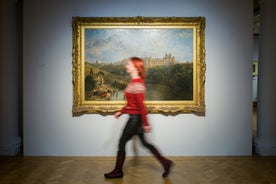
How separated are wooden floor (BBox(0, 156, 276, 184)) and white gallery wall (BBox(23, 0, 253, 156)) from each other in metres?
0.26

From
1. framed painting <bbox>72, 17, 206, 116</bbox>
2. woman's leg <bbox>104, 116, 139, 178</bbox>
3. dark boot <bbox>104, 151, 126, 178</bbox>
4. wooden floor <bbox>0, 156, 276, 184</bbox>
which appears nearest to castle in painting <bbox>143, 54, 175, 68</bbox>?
framed painting <bbox>72, 17, 206, 116</bbox>

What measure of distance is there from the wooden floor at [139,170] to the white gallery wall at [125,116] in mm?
257

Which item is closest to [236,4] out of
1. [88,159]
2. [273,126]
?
[273,126]

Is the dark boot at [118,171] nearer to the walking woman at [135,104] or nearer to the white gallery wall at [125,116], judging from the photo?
the walking woman at [135,104]

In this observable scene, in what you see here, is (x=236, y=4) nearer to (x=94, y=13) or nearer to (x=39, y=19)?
(x=94, y=13)

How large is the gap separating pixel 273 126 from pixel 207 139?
1.33 metres

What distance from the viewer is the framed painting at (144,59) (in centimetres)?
518

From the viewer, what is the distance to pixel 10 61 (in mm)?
5430

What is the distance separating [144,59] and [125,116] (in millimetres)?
1075

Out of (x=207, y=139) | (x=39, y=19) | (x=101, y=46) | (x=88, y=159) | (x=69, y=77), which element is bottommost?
(x=88, y=159)

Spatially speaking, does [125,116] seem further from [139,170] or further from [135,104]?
[135,104]

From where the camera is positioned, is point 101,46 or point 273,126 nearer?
point 101,46

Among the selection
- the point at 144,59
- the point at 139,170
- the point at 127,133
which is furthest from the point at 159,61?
the point at 139,170

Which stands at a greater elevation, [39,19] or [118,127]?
[39,19]
